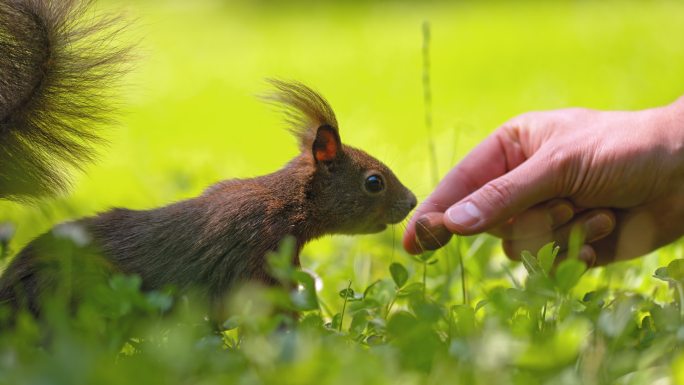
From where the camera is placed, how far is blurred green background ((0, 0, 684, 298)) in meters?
3.44

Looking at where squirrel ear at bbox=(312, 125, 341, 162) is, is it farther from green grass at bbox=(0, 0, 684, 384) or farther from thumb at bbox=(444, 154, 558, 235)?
thumb at bbox=(444, 154, 558, 235)

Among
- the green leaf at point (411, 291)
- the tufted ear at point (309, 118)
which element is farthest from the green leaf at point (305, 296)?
the tufted ear at point (309, 118)

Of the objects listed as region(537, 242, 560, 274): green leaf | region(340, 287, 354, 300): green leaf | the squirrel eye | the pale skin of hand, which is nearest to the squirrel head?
the squirrel eye

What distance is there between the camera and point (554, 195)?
2379mm

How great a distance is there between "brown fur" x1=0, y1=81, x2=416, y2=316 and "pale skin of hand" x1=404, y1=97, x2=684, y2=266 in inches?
8.9

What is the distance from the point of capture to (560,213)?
8.00 ft

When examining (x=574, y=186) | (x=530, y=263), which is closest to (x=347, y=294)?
(x=530, y=263)

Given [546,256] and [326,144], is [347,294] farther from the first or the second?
[326,144]

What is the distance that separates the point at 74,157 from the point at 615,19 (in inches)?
274

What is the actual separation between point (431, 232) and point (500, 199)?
209 mm

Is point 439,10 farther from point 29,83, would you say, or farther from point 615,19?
point 29,83

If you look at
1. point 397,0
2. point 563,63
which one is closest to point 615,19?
point 563,63

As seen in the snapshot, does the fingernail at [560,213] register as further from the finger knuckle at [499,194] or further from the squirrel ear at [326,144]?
the squirrel ear at [326,144]

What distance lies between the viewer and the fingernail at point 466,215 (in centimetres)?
223
